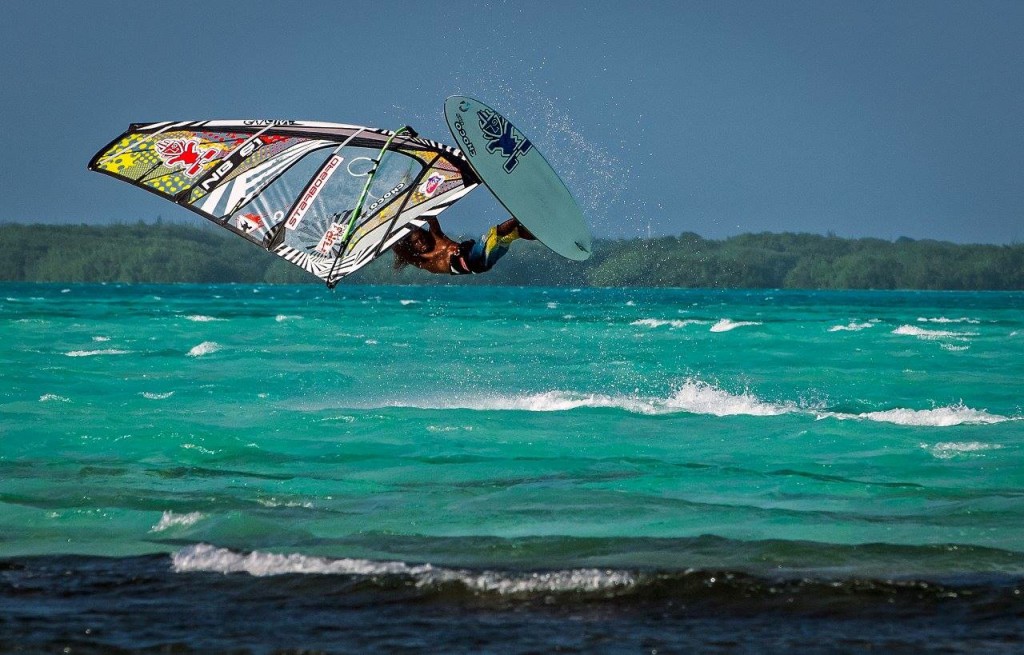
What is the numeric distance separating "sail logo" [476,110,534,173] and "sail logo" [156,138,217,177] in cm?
323

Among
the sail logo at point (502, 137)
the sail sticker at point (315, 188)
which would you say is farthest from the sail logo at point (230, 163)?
the sail logo at point (502, 137)

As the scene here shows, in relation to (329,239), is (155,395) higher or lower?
lower

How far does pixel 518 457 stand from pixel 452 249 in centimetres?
618

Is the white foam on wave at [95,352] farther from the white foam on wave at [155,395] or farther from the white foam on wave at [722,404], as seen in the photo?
the white foam on wave at [722,404]

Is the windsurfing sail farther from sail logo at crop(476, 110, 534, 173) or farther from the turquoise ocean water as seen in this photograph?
the turquoise ocean water

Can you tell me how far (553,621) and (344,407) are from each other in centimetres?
1435

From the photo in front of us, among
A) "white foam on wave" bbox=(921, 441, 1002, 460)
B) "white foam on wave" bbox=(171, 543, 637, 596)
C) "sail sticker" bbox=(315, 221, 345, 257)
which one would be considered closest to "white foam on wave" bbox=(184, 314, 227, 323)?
"white foam on wave" bbox=(921, 441, 1002, 460)

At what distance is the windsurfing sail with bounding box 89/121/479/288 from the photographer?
9781 millimetres

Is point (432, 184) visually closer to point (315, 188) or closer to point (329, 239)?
point (329, 239)

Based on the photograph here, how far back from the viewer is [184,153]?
10844 millimetres

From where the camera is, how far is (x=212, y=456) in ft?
50.6

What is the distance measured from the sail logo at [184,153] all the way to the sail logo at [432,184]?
7.48ft

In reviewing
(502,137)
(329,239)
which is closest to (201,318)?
(329,239)

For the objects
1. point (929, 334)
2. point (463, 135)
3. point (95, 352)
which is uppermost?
point (463, 135)
